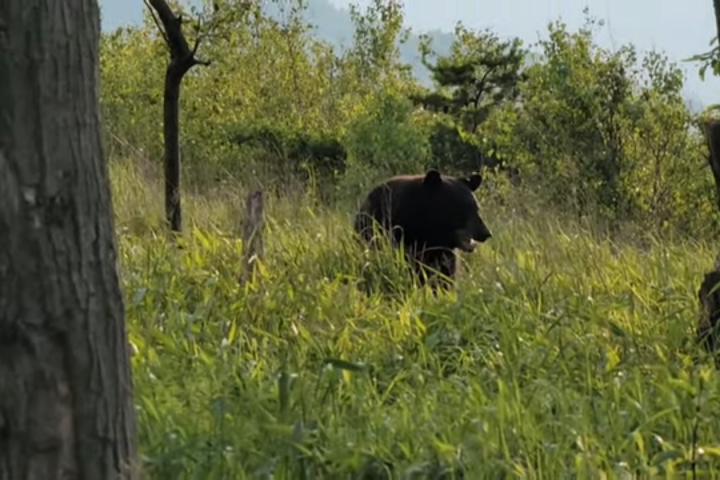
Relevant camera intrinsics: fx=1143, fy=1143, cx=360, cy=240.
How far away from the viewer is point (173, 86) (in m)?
7.53

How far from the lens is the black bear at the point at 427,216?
7.93 meters

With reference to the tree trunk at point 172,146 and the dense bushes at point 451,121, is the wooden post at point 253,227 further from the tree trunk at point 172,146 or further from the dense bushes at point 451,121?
the dense bushes at point 451,121

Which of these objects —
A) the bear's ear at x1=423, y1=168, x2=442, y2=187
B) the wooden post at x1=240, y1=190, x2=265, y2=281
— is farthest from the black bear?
the wooden post at x1=240, y1=190, x2=265, y2=281

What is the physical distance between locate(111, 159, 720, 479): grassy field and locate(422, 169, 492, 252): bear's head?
0.90 m

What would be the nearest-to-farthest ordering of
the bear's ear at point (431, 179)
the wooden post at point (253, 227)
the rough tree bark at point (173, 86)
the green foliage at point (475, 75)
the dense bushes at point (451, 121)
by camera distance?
the wooden post at point (253, 227)
the rough tree bark at point (173, 86)
the bear's ear at point (431, 179)
the dense bushes at point (451, 121)
the green foliage at point (475, 75)

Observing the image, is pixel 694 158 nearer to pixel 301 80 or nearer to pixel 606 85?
pixel 606 85

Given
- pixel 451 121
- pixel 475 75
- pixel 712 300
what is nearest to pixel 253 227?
pixel 712 300

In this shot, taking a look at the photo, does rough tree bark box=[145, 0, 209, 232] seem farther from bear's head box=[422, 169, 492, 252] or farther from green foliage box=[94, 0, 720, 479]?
bear's head box=[422, 169, 492, 252]

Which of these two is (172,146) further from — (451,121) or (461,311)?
(451,121)

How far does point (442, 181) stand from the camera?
8398 mm

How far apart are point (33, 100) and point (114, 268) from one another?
1.23 feet

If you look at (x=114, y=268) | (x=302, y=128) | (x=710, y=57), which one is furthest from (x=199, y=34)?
(x=302, y=128)

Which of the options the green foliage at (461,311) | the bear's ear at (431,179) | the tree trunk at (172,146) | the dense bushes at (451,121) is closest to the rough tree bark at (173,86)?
the tree trunk at (172,146)

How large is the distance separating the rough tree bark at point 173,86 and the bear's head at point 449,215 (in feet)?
5.94
